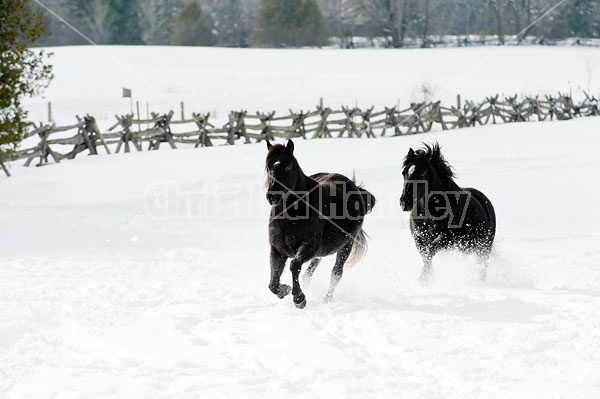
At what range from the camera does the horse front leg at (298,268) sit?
688 centimetres

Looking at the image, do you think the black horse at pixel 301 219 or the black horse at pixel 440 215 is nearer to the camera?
the black horse at pixel 301 219

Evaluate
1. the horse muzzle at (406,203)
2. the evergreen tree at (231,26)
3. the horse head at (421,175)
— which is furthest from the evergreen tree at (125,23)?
the horse muzzle at (406,203)

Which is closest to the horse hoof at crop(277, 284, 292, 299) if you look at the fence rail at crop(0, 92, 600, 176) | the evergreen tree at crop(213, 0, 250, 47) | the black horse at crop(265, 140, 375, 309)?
the black horse at crop(265, 140, 375, 309)

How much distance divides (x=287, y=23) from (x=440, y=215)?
73180mm

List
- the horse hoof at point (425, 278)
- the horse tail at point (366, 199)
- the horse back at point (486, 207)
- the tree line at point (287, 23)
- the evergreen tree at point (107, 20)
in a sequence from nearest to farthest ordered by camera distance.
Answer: the horse hoof at point (425, 278) → the horse back at point (486, 207) → the horse tail at point (366, 199) → the evergreen tree at point (107, 20) → the tree line at point (287, 23)

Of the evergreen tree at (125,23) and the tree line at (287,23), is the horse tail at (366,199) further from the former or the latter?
the evergreen tree at (125,23)

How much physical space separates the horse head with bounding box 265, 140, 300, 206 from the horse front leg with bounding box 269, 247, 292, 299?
0.64m

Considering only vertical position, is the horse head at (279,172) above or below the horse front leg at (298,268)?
above

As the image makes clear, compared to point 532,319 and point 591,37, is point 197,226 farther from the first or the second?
point 591,37

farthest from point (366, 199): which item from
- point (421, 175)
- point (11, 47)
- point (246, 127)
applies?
point (246, 127)

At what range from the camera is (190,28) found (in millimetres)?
79938

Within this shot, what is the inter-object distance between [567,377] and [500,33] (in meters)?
79.2

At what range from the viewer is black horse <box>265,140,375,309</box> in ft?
21.9

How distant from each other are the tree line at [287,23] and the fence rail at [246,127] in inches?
1510
